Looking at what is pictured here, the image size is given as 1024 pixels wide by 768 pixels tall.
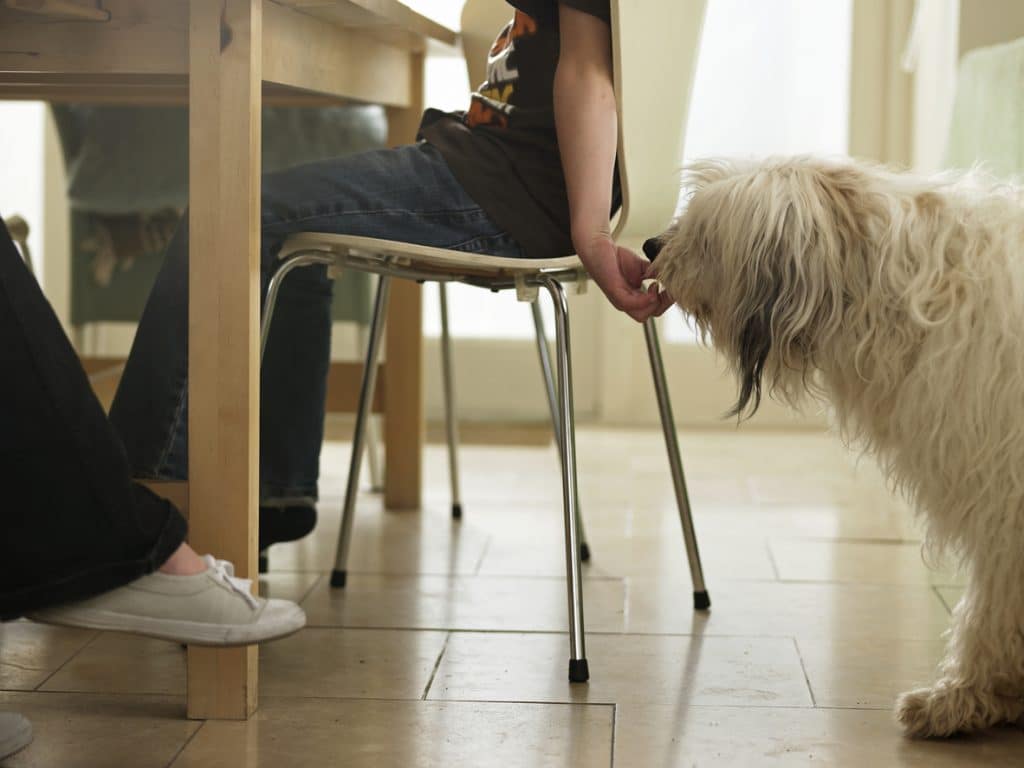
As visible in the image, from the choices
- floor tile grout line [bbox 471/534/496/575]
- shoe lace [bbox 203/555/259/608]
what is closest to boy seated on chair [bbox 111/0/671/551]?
shoe lace [bbox 203/555/259/608]

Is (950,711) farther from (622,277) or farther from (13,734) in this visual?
(13,734)

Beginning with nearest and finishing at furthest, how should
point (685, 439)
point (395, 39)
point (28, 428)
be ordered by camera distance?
point (28, 428) → point (395, 39) → point (685, 439)

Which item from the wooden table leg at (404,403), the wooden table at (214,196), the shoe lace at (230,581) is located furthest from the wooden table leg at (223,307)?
the wooden table leg at (404,403)

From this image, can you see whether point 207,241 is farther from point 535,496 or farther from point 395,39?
point 535,496

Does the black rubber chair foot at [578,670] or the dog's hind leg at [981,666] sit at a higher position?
the dog's hind leg at [981,666]

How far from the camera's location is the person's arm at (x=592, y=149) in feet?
5.31

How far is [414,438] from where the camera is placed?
2811 millimetres

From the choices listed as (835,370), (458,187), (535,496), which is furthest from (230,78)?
(535,496)

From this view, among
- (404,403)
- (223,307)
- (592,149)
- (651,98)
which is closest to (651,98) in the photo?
(651,98)

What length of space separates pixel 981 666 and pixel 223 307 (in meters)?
0.93

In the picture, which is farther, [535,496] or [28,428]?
[535,496]

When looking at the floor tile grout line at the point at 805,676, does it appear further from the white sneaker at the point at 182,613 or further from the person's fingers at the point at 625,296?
the white sneaker at the point at 182,613

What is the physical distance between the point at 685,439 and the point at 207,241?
2.43m

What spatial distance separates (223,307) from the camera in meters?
1.50
